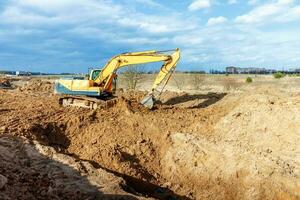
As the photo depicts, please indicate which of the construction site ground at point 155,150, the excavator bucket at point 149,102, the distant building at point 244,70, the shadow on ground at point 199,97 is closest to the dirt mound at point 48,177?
the construction site ground at point 155,150

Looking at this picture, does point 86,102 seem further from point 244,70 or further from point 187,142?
point 244,70

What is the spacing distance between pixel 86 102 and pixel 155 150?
617 centimetres

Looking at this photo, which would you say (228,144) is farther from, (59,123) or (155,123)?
(59,123)

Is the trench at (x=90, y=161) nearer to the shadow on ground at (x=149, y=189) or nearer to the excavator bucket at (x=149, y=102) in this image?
the shadow on ground at (x=149, y=189)

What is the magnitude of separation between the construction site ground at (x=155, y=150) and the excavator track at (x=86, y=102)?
40 cm

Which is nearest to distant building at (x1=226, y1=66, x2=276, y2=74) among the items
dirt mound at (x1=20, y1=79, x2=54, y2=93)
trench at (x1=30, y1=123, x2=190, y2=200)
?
dirt mound at (x1=20, y1=79, x2=54, y2=93)

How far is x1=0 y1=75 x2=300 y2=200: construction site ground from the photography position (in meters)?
15.1

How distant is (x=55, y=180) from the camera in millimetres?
14633

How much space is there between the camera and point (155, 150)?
68.9 feet

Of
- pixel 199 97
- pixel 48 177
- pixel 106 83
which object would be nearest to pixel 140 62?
pixel 106 83

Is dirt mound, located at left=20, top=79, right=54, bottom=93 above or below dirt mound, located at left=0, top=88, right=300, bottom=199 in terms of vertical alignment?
above

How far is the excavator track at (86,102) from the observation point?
81.9ft

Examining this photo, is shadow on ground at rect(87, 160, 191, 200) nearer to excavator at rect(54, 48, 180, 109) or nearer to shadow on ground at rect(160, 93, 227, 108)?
excavator at rect(54, 48, 180, 109)

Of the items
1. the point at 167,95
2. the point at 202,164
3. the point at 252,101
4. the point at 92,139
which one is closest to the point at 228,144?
the point at 202,164
